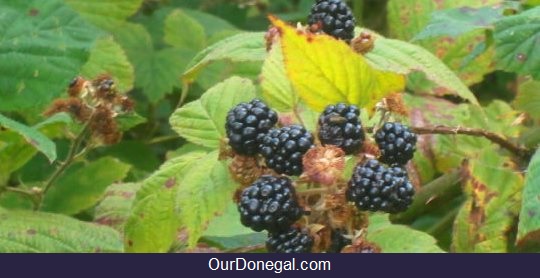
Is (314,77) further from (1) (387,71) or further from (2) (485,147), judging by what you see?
(2) (485,147)

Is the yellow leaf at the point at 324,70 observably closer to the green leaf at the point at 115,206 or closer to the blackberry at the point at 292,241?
the blackberry at the point at 292,241

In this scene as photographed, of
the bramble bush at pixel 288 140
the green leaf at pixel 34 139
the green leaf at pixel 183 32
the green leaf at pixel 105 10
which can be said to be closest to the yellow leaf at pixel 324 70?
the bramble bush at pixel 288 140

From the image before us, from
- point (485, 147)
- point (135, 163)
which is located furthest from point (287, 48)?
point (135, 163)

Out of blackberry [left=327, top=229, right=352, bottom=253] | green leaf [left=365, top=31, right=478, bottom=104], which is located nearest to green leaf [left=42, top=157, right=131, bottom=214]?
green leaf [left=365, top=31, right=478, bottom=104]

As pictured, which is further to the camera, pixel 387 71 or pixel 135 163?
pixel 135 163

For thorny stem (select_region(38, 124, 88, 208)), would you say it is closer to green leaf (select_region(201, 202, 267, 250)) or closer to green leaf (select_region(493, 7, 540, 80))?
green leaf (select_region(201, 202, 267, 250))

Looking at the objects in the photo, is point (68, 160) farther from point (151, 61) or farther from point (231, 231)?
point (151, 61)
